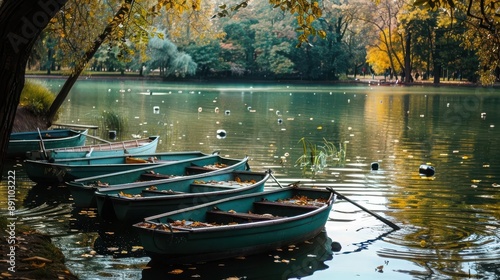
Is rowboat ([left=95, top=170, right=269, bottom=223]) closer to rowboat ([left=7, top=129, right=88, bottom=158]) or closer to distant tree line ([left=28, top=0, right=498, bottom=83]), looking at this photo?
rowboat ([left=7, top=129, right=88, bottom=158])

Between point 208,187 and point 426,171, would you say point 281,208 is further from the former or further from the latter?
point 426,171

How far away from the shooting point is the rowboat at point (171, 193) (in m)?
10.3

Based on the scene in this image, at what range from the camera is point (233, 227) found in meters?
8.52

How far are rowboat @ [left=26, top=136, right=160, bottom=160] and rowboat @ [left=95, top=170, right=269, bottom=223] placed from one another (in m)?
3.43

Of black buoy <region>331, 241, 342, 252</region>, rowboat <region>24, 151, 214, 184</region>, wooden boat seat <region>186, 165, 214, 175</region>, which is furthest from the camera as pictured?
wooden boat seat <region>186, 165, 214, 175</region>

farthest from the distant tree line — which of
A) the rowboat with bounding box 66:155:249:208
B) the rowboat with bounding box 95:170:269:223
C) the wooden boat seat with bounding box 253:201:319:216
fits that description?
the wooden boat seat with bounding box 253:201:319:216

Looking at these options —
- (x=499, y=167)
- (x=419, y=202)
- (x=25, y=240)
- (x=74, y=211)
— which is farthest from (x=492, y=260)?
(x=499, y=167)

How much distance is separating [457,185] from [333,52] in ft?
191

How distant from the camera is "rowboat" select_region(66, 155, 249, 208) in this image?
1133 cm

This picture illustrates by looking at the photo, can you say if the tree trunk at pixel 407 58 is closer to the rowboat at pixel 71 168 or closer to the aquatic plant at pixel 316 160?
the aquatic plant at pixel 316 160

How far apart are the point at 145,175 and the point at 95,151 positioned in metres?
2.99

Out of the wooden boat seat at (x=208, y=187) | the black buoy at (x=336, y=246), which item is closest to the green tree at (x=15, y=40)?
the black buoy at (x=336, y=246)

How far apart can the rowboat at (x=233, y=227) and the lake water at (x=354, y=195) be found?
0.56ft

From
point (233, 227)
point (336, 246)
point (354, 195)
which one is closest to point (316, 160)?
point (354, 195)
